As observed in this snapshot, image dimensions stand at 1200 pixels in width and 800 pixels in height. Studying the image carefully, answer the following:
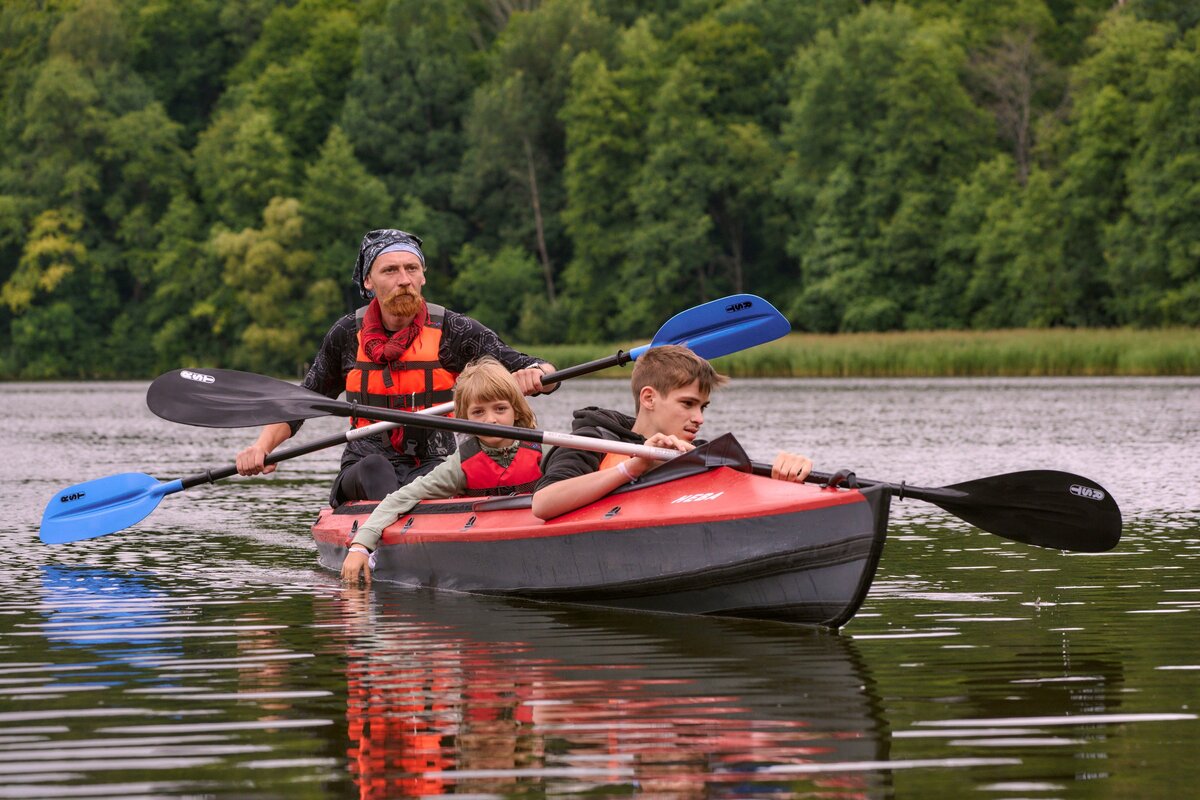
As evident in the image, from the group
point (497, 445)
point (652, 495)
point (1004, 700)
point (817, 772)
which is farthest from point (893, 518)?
point (817, 772)

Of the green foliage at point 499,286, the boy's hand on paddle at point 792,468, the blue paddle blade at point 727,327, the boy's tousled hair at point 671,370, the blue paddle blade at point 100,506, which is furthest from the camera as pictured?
the green foliage at point 499,286

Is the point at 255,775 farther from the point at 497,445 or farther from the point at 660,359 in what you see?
the point at 497,445

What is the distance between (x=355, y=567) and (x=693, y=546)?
7.18 feet

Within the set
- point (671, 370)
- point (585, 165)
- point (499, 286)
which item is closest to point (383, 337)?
point (671, 370)

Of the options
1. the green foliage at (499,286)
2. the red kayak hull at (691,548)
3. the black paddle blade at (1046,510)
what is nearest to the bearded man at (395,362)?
the red kayak hull at (691,548)

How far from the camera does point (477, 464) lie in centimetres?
880

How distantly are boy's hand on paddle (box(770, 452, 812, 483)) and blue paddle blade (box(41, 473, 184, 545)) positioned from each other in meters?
4.13

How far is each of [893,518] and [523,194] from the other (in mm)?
55915

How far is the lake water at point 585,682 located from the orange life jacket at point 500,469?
1.83 feet

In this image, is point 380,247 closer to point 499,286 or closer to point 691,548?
point 691,548

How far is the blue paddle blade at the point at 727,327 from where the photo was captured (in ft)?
34.7

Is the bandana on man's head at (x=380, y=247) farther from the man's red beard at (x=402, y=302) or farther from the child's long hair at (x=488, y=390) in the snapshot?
the child's long hair at (x=488, y=390)

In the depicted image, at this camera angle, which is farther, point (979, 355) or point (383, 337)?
point (979, 355)

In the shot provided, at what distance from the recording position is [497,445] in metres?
8.67
